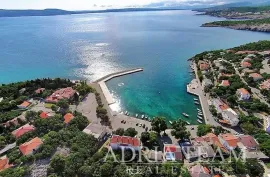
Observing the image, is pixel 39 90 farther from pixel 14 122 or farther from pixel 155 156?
pixel 155 156

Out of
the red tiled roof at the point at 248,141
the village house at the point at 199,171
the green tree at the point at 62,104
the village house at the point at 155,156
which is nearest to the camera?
the village house at the point at 199,171

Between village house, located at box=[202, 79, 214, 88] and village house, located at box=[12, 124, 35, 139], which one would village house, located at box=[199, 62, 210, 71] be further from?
village house, located at box=[12, 124, 35, 139]

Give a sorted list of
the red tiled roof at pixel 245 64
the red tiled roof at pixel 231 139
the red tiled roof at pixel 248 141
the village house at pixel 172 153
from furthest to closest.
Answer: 1. the red tiled roof at pixel 245 64
2. the red tiled roof at pixel 231 139
3. the red tiled roof at pixel 248 141
4. the village house at pixel 172 153

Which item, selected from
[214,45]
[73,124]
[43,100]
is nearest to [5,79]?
[43,100]

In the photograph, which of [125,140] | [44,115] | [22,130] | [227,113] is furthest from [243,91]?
[22,130]

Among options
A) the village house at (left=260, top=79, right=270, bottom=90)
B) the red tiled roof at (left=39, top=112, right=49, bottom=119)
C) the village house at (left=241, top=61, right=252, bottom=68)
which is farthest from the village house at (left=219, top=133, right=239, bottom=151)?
the village house at (left=241, top=61, right=252, bottom=68)

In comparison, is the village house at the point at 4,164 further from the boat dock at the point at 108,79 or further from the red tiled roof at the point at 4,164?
the boat dock at the point at 108,79

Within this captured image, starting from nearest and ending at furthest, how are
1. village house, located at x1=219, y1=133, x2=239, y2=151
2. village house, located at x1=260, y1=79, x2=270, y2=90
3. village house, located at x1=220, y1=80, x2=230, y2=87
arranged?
village house, located at x1=219, y1=133, x2=239, y2=151 → village house, located at x1=260, y1=79, x2=270, y2=90 → village house, located at x1=220, y1=80, x2=230, y2=87

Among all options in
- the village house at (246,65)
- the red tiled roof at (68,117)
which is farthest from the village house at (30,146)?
the village house at (246,65)

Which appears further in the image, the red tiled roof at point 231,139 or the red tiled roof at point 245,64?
the red tiled roof at point 245,64
